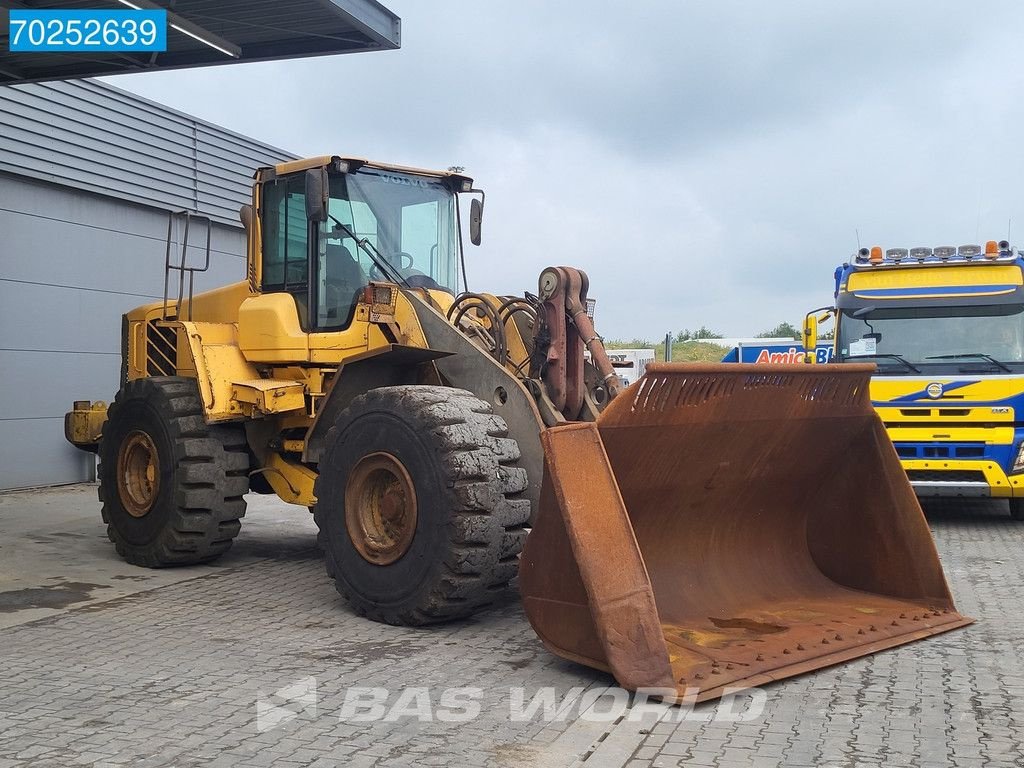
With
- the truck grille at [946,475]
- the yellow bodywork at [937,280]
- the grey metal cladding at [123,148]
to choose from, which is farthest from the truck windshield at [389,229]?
the grey metal cladding at [123,148]

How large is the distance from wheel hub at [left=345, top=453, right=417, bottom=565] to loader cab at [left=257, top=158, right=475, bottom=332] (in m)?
1.61

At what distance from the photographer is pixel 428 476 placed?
20.1 ft

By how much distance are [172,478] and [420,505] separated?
9.36 feet

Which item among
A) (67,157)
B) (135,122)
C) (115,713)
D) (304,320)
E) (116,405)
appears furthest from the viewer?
(135,122)

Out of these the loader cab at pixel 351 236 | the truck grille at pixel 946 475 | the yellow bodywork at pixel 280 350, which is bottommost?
the truck grille at pixel 946 475

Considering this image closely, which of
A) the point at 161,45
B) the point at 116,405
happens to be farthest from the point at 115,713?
the point at 161,45

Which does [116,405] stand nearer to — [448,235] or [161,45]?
[448,235]

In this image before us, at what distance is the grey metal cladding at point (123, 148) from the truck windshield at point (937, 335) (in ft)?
32.2

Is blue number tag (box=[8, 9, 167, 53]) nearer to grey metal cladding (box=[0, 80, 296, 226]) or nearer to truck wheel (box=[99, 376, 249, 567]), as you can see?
grey metal cladding (box=[0, 80, 296, 226])

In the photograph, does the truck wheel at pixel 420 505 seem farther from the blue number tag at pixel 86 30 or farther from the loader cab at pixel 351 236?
the blue number tag at pixel 86 30

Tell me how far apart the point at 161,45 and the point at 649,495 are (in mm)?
7184

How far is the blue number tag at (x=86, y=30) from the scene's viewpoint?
10133 millimetres

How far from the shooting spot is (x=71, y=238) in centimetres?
1452

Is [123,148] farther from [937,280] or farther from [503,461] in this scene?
[503,461]
